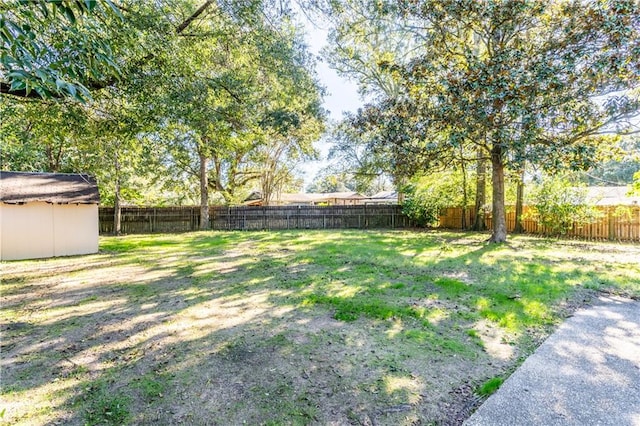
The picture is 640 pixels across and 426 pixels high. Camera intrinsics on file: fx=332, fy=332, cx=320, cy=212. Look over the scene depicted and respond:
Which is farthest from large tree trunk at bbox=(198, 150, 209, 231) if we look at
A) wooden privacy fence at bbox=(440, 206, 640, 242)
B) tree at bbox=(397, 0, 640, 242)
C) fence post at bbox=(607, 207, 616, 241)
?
fence post at bbox=(607, 207, 616, 241)

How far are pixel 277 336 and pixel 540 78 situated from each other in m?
7.59

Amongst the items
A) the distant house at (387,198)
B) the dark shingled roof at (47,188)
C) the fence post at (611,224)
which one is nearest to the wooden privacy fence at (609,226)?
the fence post at (611,224)

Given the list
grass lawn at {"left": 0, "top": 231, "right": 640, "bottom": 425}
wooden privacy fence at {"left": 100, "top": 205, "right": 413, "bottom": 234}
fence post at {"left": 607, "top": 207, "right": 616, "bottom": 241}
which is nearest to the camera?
grass lawn at {"left": 0, "top": 231, "right": 640, "bottom": 425}

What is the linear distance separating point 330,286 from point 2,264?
7.92m

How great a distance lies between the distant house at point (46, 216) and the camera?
27.5 ft

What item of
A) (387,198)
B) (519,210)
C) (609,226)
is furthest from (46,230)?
(387,198)

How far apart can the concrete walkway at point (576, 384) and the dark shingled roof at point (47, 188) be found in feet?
34.7

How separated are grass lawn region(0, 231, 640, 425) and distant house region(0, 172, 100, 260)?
198 centimetres

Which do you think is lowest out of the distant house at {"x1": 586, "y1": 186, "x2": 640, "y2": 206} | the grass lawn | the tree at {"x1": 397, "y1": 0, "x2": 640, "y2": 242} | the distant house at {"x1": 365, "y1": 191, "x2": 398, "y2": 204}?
the grass lawn

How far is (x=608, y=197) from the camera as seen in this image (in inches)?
611

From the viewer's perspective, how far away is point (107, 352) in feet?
10.1

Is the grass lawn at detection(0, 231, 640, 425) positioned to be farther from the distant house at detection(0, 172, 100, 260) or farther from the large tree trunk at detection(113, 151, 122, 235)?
the large tree trunk at detection(113, 151, 122, 235)

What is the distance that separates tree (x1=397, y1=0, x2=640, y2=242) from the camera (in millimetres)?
7047

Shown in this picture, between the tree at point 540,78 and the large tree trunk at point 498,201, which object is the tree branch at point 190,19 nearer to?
the tree at point 540,78
